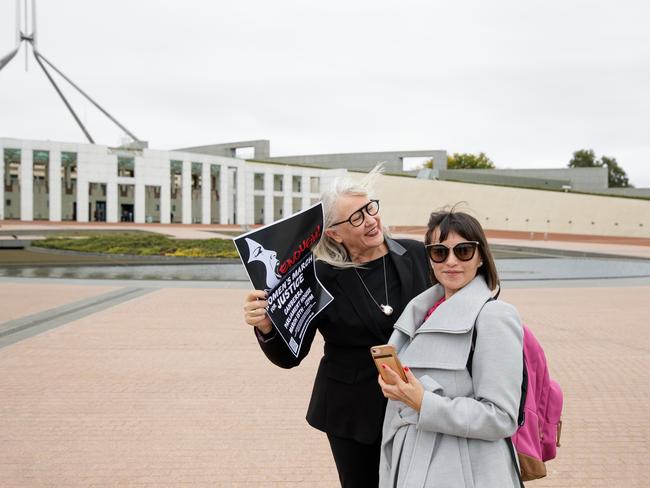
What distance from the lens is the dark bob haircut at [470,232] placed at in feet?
6.25

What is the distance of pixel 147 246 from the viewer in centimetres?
2167

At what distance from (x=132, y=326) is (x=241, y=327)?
5.04 ft

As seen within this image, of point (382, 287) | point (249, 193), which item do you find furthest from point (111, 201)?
point (382, 287)

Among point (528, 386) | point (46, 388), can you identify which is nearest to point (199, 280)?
point (46, 388)

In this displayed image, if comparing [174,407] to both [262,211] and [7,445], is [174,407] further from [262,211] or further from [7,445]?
[262,211]

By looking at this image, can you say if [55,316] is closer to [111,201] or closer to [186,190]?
[111,201]

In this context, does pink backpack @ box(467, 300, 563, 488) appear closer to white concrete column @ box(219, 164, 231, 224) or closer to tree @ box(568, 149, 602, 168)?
white concrete column @ box(219, 164, 231, 224)

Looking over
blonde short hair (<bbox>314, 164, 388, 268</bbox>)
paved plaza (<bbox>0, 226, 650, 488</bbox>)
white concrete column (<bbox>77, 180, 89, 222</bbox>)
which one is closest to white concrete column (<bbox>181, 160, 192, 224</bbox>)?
white concrete column (<bbox>77, 180, 89, 222</bbox>)

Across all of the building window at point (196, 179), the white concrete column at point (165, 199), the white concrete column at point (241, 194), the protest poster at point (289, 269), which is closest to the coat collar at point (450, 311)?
the protest poster at point (289, 269)

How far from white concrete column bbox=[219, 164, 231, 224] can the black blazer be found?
48554mm

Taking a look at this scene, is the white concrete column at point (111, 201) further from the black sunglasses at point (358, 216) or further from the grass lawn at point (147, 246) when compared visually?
the black sunglasses at point (358, 216)

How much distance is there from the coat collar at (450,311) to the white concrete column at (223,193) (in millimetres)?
49098

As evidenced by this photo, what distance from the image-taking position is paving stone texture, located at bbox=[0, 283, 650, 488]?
3609 millimetres

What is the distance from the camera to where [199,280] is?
14047mm
